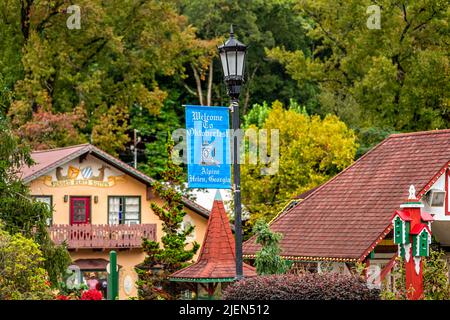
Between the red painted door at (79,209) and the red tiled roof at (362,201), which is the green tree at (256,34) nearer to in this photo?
the red painted door at (79,209)

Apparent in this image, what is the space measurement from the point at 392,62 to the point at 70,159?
14620 millimetres

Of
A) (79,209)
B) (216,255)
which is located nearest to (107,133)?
(79,209)

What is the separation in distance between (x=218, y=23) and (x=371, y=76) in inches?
944

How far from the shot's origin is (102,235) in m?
46.6

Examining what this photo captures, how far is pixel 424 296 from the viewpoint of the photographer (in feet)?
73.3

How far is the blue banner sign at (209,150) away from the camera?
71.1ft

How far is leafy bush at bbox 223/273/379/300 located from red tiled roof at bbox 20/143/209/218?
27.2 meters

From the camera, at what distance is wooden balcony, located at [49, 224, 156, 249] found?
45969 millimetres

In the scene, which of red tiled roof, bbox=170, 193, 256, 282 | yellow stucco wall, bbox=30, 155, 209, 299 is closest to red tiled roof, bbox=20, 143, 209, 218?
yellow stucco wall, bbox=30, 155, 209, 299

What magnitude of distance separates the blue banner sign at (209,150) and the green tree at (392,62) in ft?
93.6

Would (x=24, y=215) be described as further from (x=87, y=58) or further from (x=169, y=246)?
(x=87, y=58)

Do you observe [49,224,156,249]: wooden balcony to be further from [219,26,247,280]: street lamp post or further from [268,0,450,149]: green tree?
[219,26,247,280]: street lamp post
